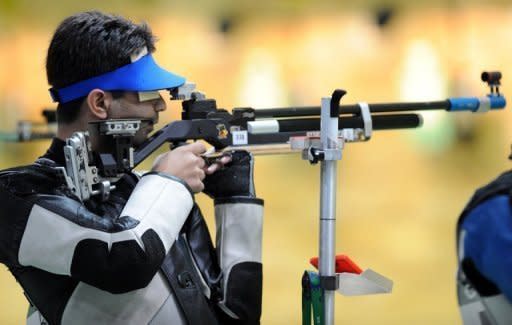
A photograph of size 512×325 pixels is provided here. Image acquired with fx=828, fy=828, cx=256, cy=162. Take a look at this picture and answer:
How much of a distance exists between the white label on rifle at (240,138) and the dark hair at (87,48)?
1.00 feet

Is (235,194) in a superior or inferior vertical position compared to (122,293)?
superior

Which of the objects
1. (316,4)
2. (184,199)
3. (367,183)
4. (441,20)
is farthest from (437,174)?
(184,199)

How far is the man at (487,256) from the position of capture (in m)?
1.15

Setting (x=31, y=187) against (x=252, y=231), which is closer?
(x=31, y=187)

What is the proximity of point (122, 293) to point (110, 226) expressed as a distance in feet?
0.45

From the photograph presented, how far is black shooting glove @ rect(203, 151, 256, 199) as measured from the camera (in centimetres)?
183

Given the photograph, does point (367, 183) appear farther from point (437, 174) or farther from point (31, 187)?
point (31, 187)

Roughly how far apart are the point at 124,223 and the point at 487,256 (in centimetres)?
69

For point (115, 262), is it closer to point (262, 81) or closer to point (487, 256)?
point (487, 256)

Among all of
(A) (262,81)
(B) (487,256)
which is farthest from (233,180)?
(A) (262,81)

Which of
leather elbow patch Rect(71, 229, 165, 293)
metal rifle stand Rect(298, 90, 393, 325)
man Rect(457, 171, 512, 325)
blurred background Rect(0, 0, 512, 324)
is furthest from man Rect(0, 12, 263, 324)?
blurred background Rect(0, 0, 512, 324)

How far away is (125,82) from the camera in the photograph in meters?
1.69

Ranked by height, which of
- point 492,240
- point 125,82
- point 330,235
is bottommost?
point 330,235

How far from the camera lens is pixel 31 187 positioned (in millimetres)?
1614
